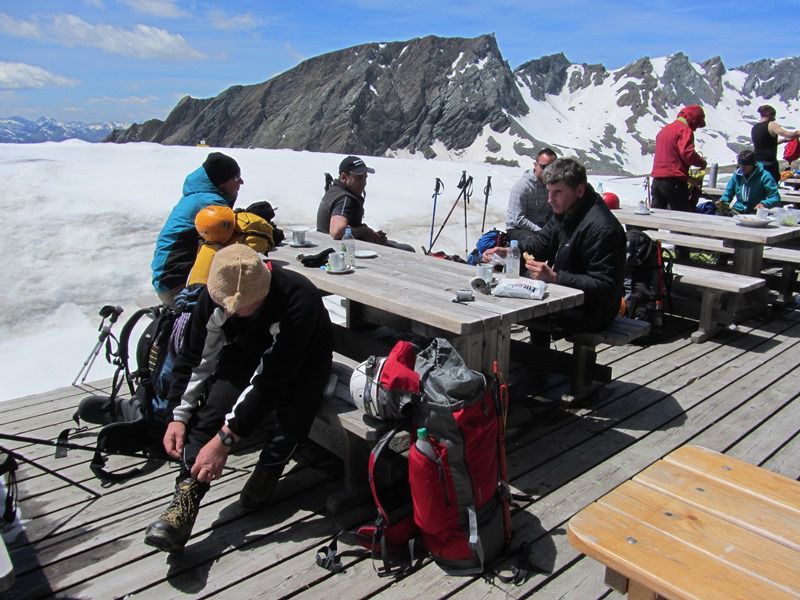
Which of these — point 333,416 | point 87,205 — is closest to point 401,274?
point 333,416

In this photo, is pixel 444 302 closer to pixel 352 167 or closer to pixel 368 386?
pixel 368 386

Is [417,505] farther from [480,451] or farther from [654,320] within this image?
[654,320]

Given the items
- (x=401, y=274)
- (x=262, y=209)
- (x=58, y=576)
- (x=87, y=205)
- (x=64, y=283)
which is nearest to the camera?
(x=58, y=576)

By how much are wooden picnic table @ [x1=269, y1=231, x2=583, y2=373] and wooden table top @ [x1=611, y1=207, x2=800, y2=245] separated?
9.63 ft

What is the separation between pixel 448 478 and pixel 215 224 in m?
2.10

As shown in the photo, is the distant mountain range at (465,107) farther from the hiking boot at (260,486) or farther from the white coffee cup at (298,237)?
the hiking boot at (260,486)

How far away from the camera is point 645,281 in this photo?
5551mm

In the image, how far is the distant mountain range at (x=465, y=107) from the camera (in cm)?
14188

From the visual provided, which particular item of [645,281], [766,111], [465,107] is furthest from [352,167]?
[465,107]

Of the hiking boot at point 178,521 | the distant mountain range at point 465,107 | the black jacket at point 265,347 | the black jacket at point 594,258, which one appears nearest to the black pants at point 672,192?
the black jacket at point 594,258

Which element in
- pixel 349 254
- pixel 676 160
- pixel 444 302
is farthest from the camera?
pixel 676 160

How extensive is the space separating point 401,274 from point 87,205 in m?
6.91

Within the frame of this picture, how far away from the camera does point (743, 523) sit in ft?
6.21

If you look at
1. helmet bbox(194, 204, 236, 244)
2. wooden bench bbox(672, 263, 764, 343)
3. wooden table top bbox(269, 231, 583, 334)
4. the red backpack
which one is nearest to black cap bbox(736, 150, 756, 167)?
wooden bench bbox(672, 263, 764, 343)
